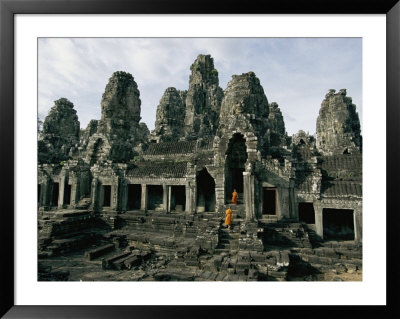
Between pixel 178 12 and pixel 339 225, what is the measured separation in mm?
15199

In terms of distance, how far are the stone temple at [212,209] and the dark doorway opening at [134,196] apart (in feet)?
0.31

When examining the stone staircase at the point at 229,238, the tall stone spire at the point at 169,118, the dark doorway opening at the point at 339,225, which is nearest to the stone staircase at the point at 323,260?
the stone staircase at the point at 229,238

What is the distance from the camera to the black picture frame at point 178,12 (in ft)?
12.7

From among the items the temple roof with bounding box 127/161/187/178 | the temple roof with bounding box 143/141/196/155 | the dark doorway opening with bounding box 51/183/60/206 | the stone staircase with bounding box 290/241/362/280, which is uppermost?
the temple roof with bounding box 143/141/196/155

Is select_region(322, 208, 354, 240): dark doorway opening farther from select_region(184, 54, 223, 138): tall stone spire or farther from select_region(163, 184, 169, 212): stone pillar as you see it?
select_region(184, 54, 223, 138): tall stone spire

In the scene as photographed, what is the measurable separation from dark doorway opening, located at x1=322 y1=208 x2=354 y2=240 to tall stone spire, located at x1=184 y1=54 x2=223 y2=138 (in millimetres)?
28493

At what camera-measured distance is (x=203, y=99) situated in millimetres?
50250

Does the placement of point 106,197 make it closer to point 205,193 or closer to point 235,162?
point 205,193

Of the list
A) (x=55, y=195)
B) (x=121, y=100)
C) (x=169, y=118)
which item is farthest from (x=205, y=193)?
(x=169, y=118)

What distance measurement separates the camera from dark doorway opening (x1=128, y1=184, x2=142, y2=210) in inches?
782

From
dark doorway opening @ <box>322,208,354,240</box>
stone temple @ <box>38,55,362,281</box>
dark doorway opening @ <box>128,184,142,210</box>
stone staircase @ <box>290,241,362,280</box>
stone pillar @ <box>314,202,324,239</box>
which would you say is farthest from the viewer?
dark doorway opening @ <box>128,184,142,210</box>

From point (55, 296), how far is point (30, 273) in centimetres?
70

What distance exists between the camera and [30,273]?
4398mm

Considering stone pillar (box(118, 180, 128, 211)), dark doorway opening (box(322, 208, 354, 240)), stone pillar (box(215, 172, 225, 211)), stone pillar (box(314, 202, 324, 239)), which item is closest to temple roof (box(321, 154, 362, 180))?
dark doorway opening (box(322, 208, 354, 240))
